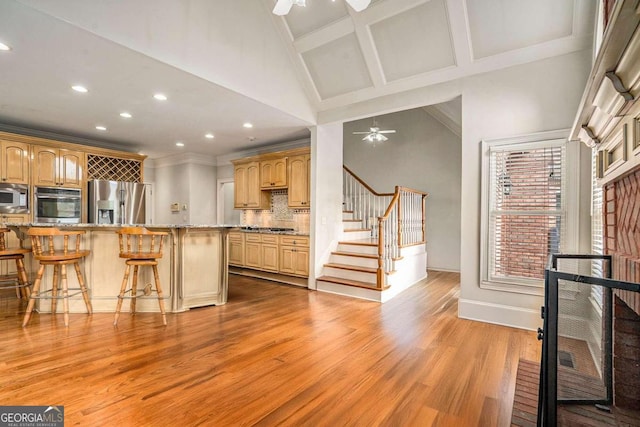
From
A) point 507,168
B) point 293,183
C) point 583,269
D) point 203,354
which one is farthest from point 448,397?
point 293,183

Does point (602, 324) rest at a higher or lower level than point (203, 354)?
higher

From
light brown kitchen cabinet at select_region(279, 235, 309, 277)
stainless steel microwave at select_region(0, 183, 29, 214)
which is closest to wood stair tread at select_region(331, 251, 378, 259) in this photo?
light brown kitchen cabinet at select_region(279, 235, 309, 277)

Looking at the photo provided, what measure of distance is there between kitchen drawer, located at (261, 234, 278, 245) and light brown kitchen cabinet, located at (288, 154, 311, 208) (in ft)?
2.30

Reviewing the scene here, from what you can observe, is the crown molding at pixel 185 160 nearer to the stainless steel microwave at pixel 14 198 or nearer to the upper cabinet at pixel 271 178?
the upper cabinet at pixel 271 178

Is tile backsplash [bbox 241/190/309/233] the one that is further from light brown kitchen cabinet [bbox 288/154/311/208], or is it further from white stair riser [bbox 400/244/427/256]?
white stair riser [bbox 400/244/427/256]

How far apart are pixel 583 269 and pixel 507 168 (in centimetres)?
142

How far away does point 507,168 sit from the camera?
3.58m

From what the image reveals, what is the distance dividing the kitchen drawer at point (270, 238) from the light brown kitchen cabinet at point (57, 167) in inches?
143

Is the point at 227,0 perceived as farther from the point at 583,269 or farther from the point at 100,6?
the point at 583,269

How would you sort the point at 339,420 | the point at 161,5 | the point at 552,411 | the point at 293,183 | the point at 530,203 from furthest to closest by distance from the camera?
A: 1. the point at 293,183
2. the point at 530,203
3. the point at 161,5
4. the point at 339,420
5. the point at 552,411

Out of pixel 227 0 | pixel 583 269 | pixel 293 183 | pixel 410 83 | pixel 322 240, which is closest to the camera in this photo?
pixel 583 269

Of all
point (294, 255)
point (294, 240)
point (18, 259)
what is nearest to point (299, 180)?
point (294, 240)

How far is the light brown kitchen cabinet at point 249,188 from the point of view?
6.88 m
